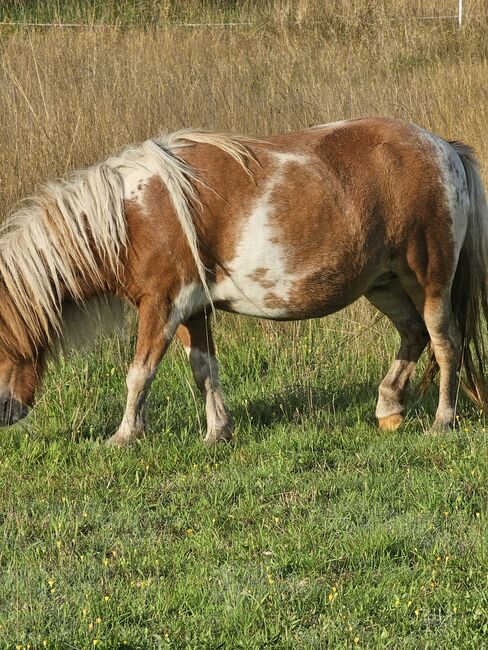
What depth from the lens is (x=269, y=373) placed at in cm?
646

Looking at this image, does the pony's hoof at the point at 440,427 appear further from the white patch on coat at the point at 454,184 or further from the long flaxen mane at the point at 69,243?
the long flaxen mane at the point at 69,243

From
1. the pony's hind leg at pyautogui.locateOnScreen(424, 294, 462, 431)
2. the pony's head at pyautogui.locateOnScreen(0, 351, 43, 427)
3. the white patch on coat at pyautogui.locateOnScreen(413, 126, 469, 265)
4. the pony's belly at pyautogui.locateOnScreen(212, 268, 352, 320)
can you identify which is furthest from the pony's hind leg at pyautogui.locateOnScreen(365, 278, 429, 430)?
the pony's head at pyautogui.locateOnScreen(0, 351, 43, 427)

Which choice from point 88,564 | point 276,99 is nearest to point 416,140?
point 88,564

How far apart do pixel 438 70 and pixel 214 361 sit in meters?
6.28

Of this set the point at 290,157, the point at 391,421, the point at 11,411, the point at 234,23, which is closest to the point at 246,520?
the point at 11,411

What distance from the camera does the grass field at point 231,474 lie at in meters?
3.46

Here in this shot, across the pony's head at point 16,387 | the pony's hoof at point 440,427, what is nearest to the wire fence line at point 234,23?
the pony's head at point 16,387

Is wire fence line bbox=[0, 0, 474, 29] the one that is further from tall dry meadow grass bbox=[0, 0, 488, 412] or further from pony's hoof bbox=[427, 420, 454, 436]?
pony's hoof bbox=[427, 420, 454, 436]

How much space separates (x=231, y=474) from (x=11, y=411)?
1.20 m

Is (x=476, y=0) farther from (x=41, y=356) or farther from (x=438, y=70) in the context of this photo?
(x=41, y=356)

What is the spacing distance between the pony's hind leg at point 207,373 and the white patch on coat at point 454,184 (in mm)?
1446

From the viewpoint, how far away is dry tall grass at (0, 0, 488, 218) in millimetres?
7535

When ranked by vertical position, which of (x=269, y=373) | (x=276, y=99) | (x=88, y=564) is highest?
(x=276, y=99)

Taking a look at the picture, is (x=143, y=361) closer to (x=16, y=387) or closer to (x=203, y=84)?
(x=16, y=387)
